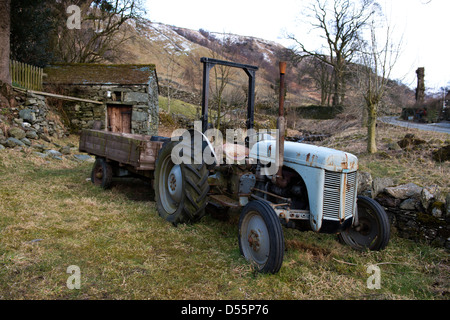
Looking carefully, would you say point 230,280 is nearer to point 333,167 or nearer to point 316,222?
point 316,222

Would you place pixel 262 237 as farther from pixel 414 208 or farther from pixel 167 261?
pixel 414 208

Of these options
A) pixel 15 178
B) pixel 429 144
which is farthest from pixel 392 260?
pixel 15 178

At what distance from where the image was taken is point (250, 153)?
12.2 ft

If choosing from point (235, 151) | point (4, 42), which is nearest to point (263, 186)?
point (235, 151)

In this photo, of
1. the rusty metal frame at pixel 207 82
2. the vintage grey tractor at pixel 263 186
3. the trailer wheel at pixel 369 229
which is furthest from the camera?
the rusty metal frame at pixel 207 82

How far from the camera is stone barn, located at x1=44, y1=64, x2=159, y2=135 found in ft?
42.2

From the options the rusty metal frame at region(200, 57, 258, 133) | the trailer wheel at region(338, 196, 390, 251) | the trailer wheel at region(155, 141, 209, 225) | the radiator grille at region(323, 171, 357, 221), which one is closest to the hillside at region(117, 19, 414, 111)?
the rusty metal frame at region(200, 57, 258, 133)

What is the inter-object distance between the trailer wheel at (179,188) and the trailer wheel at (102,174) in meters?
1.77

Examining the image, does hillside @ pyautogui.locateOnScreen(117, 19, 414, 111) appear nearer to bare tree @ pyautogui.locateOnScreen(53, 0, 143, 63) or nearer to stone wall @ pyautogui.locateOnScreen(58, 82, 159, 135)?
bare tree @ pyautogui.locateOnScreen(53, 0, 143, 63)

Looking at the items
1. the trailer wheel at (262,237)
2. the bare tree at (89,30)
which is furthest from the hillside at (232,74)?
the trailer wheel at (262,237)

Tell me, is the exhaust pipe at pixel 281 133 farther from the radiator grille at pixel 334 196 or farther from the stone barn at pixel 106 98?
the stone barn at pixel 106 98

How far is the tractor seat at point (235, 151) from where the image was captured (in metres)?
3.88

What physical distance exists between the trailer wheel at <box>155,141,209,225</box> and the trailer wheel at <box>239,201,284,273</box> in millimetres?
798

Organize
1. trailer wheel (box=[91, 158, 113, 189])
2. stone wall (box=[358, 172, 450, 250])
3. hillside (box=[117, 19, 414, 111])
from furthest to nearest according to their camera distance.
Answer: hillside (box=[117, 19, 414, 111])
trailer wheel (box=[91, 158, 113, 189])
stone wall (box=[358, 172, 450, 250])
